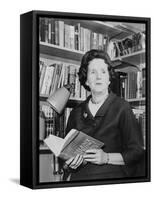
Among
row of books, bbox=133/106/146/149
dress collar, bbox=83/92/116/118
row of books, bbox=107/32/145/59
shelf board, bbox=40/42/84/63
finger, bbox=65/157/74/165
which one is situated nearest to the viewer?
shelf board, bbox=40/42/84/63

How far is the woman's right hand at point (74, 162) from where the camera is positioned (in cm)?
557

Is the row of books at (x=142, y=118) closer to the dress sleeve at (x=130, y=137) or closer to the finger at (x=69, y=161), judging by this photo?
the dress sleeve at (x=130, y=137)

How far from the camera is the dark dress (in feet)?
18.5

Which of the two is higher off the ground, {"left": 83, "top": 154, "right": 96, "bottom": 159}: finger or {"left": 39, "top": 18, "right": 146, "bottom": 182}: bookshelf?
{"left": 39, "top": 18, "right": 146, "bottom": 182}: bookshelf

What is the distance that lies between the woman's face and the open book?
0.44 metres

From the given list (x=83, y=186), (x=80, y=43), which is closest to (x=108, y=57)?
(x=80, y=43)

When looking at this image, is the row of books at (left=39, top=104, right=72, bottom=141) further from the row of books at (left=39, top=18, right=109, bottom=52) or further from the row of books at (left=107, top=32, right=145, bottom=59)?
the row of books at (left=107, top=32, right=145, bottom=59)

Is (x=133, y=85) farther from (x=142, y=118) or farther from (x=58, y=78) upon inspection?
(x=58, y=78)

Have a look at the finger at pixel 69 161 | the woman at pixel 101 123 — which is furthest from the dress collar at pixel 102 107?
the finger at pixel 69 161

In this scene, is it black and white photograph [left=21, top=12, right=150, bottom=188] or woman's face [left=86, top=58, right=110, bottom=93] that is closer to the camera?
black and white photograph [left=21, top=12, right=150, bottom=188]

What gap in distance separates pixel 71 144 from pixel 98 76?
67 cm

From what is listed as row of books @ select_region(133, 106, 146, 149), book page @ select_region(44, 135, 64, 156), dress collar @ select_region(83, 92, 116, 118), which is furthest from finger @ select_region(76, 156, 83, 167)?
row of books @ select_region(133, 106, 146, 149)

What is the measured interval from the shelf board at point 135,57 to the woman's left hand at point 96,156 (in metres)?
0.88

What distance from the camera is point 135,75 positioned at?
5922 mm
